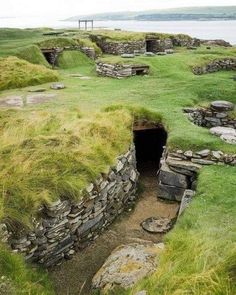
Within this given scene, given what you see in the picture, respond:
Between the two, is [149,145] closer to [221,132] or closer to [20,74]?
[221,132]

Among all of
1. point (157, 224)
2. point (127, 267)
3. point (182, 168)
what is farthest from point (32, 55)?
point (127, 267)

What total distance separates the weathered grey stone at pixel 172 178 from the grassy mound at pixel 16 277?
4994mm

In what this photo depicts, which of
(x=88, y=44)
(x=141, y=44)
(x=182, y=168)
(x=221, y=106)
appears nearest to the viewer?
(x=182, y=168)

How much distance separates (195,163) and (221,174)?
38.8 inches

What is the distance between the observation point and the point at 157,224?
1066 centimetres

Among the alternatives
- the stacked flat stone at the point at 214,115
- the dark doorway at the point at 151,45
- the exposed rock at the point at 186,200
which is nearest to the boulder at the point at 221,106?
the stacked flat stone at the point at 214,115

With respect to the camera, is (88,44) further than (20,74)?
Yes

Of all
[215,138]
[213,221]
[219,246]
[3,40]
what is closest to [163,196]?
[215,138]

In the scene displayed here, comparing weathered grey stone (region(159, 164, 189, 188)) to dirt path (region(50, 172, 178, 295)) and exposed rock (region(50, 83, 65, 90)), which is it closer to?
dirt path (region(50, 172, 178, 295))

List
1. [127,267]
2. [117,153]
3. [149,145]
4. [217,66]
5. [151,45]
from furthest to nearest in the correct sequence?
[151,45]
[217,66]
[149,145]
[117,153]
[127,267]

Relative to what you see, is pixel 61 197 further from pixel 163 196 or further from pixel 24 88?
pixel 24 88

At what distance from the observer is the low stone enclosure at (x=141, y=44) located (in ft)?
94.4

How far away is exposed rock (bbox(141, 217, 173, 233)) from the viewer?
10.4m

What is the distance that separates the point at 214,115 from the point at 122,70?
724 centimetres
